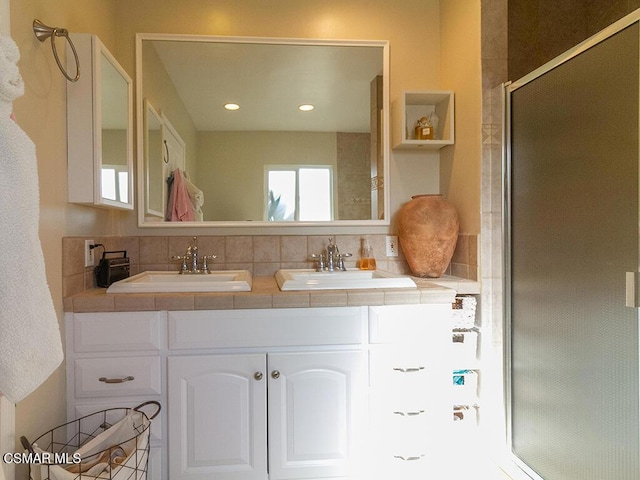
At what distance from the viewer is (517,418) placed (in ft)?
5.52

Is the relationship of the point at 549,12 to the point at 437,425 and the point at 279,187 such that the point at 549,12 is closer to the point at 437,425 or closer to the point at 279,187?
the point at 279,187

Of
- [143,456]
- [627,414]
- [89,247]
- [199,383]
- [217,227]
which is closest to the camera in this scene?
[627,414]

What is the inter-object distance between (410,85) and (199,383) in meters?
1.76

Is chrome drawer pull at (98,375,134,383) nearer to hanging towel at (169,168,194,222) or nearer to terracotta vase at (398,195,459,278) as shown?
hanging towel at (169,168,194,222)

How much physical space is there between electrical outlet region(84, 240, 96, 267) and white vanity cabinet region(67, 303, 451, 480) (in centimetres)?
28

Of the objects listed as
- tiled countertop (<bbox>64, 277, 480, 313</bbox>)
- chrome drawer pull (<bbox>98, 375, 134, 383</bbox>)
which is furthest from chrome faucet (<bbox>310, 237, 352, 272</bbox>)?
chrome drawer pull (<bbox>98, 375, 134, 383</bbox>)

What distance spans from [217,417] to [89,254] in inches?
32.8

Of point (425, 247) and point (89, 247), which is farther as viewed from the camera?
point (425, 247)

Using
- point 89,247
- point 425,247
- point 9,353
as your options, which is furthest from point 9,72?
point 425,247

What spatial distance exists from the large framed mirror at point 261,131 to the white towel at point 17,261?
3.63 feet

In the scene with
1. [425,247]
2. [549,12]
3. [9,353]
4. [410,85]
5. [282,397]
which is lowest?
[282,397]

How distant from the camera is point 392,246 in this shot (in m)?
2.09

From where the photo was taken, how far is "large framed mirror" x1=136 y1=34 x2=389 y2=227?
1977 mm

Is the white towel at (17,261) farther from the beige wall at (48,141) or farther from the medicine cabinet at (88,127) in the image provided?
the medicine cabinet at (88,127)
